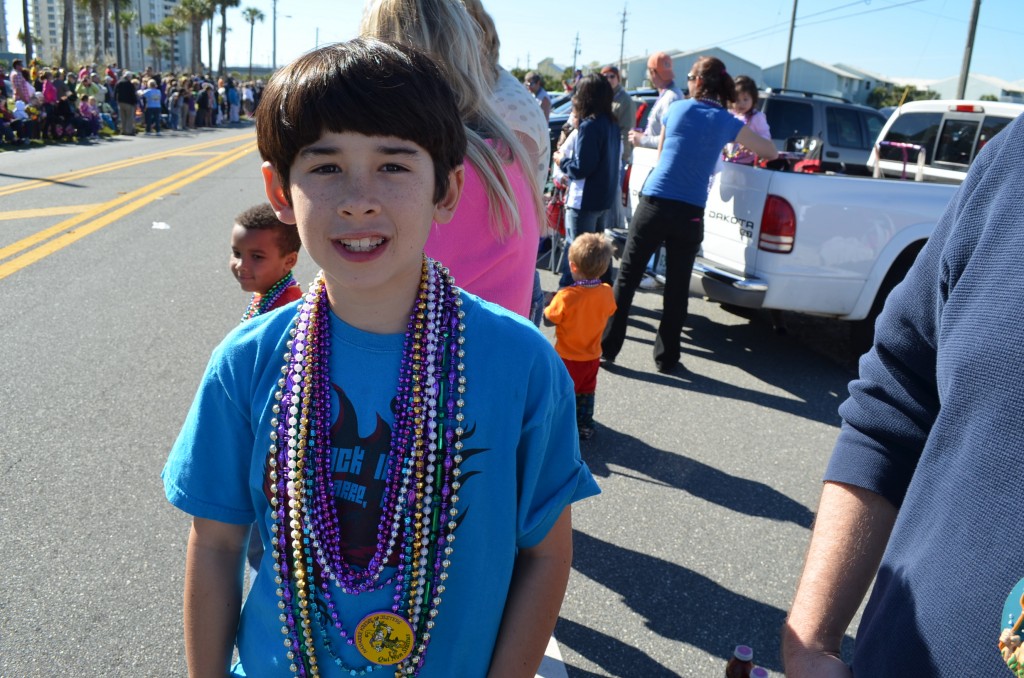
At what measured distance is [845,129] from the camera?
42.9ft

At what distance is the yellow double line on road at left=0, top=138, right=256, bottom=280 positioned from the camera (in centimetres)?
801

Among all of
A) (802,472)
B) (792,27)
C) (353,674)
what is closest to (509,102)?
(353,674)

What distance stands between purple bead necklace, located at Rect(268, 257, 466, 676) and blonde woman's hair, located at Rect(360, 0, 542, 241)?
70cm

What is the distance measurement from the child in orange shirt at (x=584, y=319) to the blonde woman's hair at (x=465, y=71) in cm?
249

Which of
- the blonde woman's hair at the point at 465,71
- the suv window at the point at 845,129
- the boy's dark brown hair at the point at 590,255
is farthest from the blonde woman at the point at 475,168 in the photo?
the suv window at the point at 845,129

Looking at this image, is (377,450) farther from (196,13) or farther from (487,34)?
(196,13)

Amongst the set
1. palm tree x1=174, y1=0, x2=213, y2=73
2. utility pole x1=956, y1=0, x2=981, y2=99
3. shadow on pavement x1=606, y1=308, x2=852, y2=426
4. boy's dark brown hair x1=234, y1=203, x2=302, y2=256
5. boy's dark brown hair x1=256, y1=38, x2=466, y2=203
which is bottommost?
shadow on pavement x1=606, y1=308, x2=852, y2=426

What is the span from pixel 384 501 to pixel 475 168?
0.90 m

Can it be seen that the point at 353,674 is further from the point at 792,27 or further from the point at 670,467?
the point at 792,27

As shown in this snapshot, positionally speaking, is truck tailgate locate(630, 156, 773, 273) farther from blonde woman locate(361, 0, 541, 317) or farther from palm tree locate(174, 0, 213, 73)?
palm tree locate(174, 0, 213, 73)

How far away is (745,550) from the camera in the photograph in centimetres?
368

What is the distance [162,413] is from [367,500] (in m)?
3.60

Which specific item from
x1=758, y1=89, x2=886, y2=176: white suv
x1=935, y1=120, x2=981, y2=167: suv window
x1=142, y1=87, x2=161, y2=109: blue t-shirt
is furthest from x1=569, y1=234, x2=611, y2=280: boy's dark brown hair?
x1=142, y1=87, x2=161, y2=109: blue t-shirt

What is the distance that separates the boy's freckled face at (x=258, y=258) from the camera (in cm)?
283
